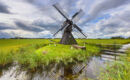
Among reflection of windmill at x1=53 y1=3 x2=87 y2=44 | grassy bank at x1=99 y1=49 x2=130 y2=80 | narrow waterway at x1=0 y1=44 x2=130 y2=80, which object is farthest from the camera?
reflection of windmill at x1=53 y1=3 x2=87 y2=44

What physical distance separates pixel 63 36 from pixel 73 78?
13.1 metres

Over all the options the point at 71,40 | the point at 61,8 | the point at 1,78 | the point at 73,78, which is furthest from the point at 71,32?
the point at 1,78

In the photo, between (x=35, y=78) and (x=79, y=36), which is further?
(x=79, y=36)

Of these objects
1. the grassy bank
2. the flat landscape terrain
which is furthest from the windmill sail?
the grassy bank

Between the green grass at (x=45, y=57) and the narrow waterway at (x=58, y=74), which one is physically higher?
the green grass at (x=45, y=57)

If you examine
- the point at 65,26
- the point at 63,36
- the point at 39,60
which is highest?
the point at 65,26

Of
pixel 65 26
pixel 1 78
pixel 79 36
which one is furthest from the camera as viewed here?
pixel 79 36

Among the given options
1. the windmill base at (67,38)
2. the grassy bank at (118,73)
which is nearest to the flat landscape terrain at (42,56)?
the grassy bank at (118,73)

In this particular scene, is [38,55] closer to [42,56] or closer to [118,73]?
[42,56]

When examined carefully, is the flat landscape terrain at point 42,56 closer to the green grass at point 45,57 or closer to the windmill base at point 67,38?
the green grass at point 45,57

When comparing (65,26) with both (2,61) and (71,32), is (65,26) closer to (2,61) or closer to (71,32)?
(71,32)

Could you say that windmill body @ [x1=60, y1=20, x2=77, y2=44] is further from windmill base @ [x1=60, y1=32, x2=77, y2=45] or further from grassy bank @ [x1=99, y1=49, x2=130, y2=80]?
grassy bank @ [x1=99, y1=49, x2=130, y2=80]

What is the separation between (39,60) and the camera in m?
8.36

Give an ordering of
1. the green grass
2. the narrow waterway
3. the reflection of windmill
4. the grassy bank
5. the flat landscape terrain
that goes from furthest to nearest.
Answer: the reflection of windmill < the green grass < the flat landscape terrain < the narrow waterway < the grassy bank
